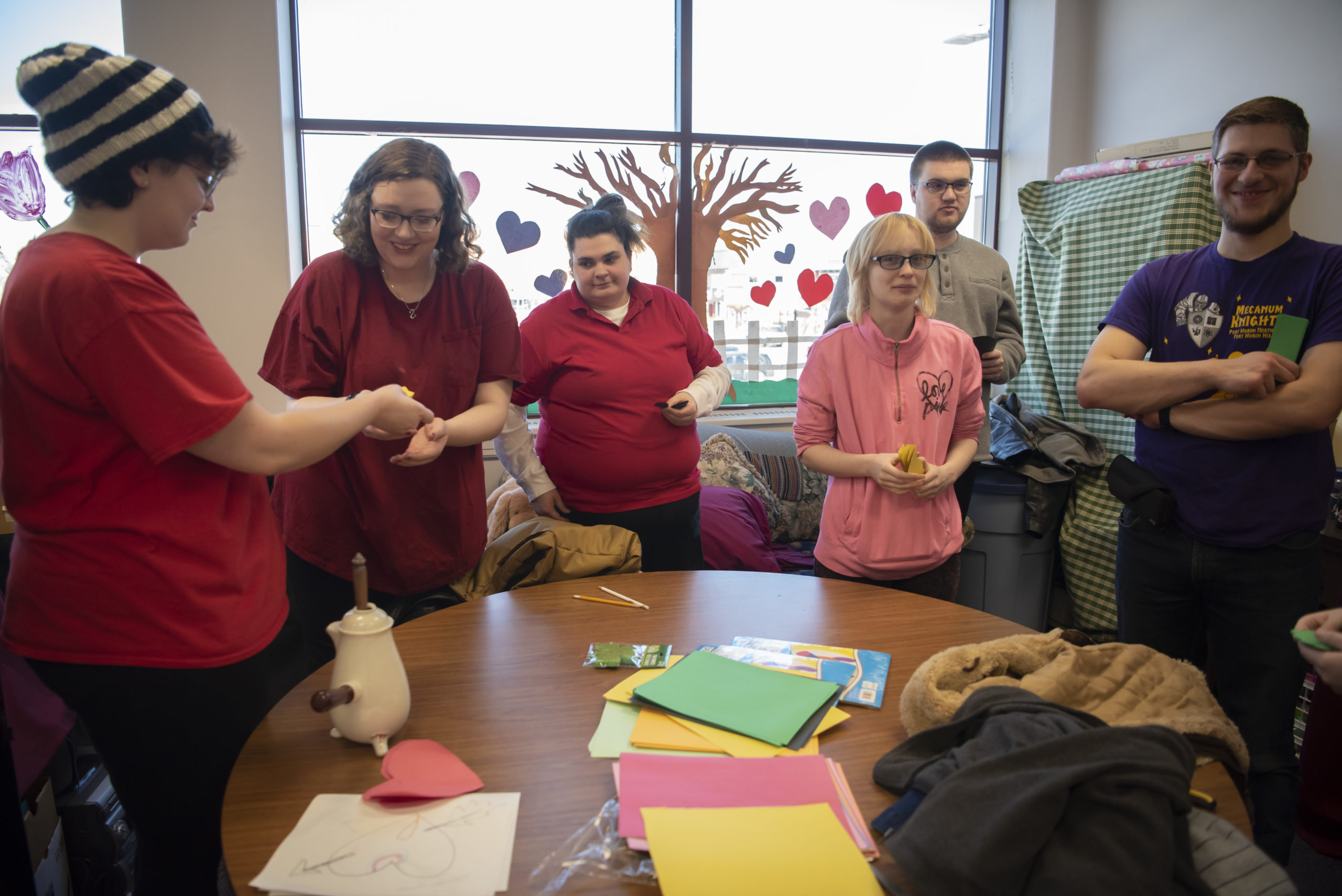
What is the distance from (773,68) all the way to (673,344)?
2376mm

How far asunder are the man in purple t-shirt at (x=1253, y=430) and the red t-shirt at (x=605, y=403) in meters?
1.03

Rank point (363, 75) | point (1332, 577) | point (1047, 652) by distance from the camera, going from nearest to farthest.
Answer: point (1047, 652)
point (1332, 577)
point (363, 75)

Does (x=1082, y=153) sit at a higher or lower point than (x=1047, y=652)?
higher

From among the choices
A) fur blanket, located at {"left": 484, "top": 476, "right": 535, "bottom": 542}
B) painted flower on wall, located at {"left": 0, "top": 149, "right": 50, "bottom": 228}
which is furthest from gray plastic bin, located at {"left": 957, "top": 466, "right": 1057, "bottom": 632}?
painted flower on wall, located at {"left": 0, "top": 149, "right": 50, "bottom": 228}

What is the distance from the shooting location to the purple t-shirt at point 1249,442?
157 centimetres

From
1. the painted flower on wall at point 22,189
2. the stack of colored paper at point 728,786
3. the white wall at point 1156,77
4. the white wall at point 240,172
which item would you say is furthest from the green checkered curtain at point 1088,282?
the painted flower on wall at point 22,189

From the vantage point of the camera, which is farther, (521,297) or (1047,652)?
(521,297)

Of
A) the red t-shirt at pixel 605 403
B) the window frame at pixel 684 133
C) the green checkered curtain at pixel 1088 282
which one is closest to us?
the red t-shirt at pixel 605 403

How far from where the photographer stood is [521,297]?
3.57 metres

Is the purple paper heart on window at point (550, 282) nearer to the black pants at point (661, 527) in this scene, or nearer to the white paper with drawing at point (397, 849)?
the black pants at point (661, 527)

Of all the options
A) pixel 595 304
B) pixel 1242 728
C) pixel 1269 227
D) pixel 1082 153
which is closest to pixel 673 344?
pixel 595 304

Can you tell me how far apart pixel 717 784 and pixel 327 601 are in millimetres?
1014

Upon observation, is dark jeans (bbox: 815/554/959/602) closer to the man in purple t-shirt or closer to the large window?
the man in purple t-shirt

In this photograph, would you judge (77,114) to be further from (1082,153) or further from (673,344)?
(1082,153)
